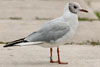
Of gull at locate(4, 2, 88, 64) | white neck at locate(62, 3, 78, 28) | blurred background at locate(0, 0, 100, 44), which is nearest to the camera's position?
gull at locate(4, 2, 88, 64)

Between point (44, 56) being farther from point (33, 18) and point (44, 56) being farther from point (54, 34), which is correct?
point (33, 18)

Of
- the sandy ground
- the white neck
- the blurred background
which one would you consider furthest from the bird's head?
the blurred background

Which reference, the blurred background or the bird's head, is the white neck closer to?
the bird's head

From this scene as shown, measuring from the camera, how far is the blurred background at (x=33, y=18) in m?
8.98

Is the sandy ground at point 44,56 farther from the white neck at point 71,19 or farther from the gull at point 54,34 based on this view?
the white neck at point 71,19

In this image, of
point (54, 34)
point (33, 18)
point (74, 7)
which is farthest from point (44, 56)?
point (33, 18)

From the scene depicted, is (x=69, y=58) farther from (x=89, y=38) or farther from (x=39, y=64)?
(x=89, y=38)

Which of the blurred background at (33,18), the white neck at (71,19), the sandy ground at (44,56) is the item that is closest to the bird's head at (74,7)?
the white neck at (71,19)

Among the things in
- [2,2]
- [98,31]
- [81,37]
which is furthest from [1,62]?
[2,2]

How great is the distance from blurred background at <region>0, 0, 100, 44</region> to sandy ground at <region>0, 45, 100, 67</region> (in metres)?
0.73

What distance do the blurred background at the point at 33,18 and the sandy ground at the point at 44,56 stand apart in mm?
734

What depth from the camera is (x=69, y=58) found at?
708 centimetres

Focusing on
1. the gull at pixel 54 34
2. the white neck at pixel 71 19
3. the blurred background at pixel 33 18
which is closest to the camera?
the gull at pixel 54 34

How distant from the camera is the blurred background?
8983 millimetres
